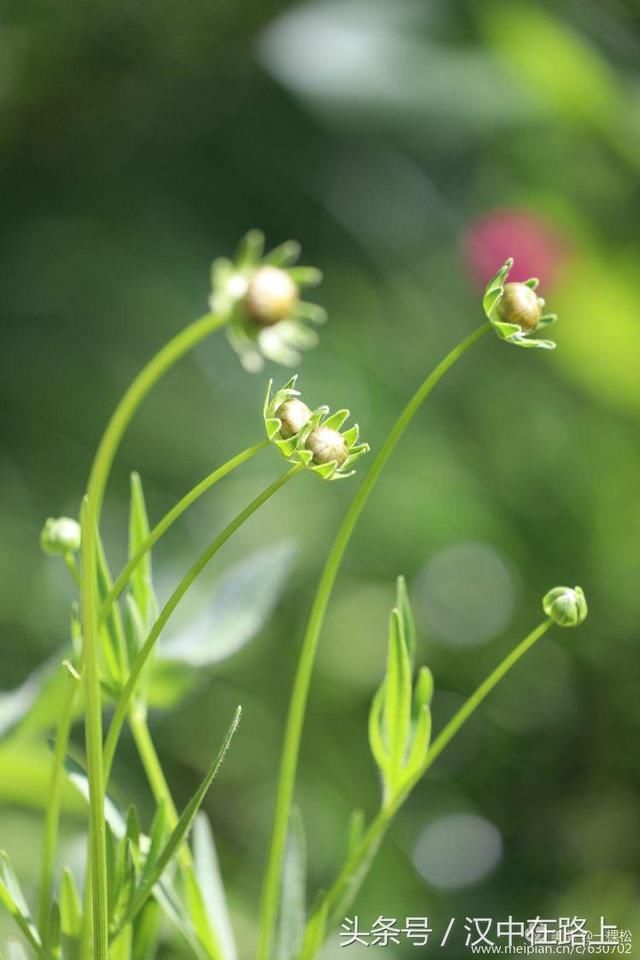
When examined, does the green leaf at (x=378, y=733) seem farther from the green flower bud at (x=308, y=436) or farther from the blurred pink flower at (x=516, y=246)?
the blurred pink flower at (x=516, y=246)

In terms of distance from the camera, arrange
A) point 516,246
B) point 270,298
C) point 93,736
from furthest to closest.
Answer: point 516,246, point 270,298, point 93,736

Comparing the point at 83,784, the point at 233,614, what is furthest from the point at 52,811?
the point at 233,614

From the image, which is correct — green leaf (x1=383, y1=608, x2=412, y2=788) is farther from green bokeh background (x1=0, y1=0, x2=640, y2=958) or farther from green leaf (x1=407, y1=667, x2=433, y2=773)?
green bokeh background (x1=0, y1=0, x2=640, y2=958)

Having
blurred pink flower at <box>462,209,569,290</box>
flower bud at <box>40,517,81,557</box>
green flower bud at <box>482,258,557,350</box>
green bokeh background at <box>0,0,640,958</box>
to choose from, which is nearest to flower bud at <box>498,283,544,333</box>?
green flower bud at <box>482,258,557,350</box>

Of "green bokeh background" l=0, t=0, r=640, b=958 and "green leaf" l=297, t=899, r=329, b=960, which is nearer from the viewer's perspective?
"green leaf" l=297, t=899, r=329, b=960

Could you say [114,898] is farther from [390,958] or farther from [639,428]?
[639,428]

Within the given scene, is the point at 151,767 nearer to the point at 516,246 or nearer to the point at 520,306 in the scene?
the point at 520,306
